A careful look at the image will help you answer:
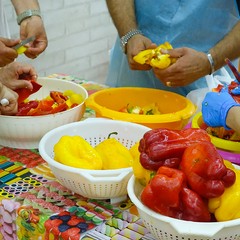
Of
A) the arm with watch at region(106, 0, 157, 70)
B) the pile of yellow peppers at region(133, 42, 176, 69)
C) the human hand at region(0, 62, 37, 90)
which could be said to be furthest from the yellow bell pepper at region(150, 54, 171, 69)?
the human hand at region(0, 62, 37, 90)

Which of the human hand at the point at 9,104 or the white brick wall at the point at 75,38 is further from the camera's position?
the white brick wall at the point at 75,38

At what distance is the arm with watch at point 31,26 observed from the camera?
167 cm

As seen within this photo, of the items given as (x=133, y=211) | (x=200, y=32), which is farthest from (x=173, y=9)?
(x=133, y=211)

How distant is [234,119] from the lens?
45.3 inches

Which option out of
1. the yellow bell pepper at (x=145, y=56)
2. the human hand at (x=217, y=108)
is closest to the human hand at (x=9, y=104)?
the yellow bell pepper at (x=145, y=56)

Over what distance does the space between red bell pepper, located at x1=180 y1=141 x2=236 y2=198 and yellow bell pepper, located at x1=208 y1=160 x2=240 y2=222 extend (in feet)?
0.04

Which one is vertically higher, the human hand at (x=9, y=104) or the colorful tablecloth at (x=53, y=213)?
the human hand at (x=9, y=104)

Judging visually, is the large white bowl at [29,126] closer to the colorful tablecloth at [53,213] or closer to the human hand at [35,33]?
the colorful tablecloth at [53,213]

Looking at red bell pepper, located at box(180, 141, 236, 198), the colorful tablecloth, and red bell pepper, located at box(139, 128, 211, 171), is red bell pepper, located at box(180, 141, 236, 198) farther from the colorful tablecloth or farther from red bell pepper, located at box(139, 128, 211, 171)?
the colorful tablecloth

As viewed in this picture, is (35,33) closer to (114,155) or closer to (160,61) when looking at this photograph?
(160,61)

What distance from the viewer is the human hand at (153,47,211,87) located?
5.20ft

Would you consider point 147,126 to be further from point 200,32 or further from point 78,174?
point 200,32

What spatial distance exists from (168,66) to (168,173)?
0.73 meters

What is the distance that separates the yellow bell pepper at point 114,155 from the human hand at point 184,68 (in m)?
0.49
